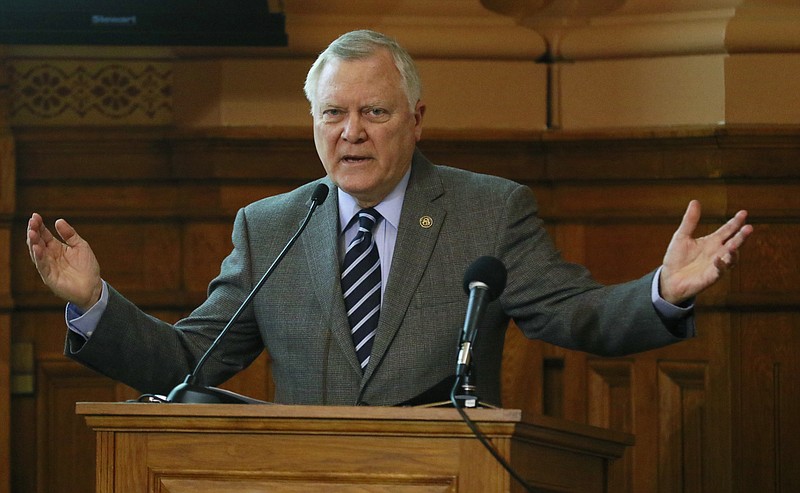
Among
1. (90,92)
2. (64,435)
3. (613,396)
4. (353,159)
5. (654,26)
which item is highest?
(654,26)

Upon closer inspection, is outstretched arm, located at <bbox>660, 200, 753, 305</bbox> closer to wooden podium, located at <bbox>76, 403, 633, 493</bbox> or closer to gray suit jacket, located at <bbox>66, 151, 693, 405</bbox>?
gray suit jacket, located at <bbox>66, 151, 693, 405</bbox>

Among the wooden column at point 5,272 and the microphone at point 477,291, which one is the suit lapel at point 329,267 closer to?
the microphone at point 477,291

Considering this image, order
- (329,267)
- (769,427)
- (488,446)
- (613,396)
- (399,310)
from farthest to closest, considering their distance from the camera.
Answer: (613,396) → (769,427) → (329,267) → (399,310) → (488,446)

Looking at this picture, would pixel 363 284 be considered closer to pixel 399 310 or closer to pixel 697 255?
pixel 399 310

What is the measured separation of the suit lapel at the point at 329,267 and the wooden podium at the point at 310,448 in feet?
2.30

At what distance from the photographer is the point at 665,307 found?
Result: 8.96 feet

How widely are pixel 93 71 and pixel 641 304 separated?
2559 millimetres

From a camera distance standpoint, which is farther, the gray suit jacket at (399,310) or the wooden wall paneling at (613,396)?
the wooden wall paneling at (613,396)

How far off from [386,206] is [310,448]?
1022 millimetres

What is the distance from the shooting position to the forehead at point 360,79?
310cm

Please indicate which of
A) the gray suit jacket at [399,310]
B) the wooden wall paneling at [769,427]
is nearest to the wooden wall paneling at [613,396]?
the wooden wall paneling at [769,427]

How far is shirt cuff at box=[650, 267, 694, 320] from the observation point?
8.93 feet

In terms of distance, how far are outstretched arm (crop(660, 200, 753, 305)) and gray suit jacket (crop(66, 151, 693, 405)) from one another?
0.39 ft

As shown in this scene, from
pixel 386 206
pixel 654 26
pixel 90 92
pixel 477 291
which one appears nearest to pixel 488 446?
pixel 477 291
